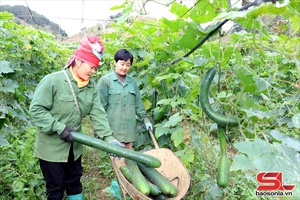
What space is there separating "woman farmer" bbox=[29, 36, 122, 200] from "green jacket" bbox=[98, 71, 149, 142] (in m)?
0.65

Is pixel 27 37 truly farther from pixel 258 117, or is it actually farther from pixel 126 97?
pixel 258 117

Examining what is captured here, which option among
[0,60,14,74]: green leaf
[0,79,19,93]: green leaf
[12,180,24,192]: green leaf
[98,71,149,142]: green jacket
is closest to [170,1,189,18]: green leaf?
[98,71,149,142]: green jacket

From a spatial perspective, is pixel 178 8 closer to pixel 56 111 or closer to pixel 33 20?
pixel 56 111

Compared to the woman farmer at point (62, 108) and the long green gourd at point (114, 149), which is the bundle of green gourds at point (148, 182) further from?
the woman farmer at point (62, 108)

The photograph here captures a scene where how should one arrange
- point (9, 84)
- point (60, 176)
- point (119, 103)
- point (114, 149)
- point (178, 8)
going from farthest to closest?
point (119, 103) < point (9, 84) < point (60, 176) < point (114, 149) < point (178, 8)

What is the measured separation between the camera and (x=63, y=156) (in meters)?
2.47

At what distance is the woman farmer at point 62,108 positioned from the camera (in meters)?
2.29

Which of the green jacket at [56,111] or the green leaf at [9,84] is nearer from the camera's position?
the green jacket at [56,111]

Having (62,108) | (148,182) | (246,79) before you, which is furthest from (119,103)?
(246,79)

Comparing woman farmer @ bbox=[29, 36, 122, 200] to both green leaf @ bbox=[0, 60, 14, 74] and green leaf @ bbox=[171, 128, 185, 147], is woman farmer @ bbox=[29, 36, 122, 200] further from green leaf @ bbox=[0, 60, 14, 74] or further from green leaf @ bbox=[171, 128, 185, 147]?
green leaf @ bbox=[171, 128, 185, 147]

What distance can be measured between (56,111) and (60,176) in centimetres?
62

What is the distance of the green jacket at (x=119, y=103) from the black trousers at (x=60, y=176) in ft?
2.40

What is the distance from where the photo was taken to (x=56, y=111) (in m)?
2.40

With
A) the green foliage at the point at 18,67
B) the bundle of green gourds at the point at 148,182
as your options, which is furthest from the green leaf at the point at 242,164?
the green foliage at the point at 18,67
